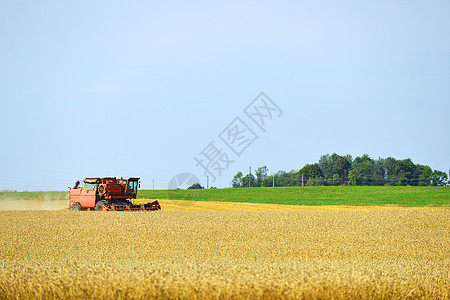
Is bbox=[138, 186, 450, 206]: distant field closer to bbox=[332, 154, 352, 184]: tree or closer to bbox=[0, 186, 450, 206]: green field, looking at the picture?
bbox=[0, 186, 450, 206]: green field

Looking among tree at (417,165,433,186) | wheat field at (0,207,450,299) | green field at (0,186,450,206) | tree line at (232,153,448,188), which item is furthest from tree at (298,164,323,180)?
wheat field at (0,207,450,299)

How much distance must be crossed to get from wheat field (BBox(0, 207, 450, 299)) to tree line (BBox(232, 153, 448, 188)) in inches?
2262

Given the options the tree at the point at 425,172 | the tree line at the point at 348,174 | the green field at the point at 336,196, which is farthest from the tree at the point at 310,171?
the green field at the point at 336,196

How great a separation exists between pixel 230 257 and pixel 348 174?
82266 millimetres

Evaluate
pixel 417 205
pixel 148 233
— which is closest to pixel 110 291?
pixel 148 233

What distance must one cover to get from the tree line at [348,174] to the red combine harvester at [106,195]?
49.4 metres

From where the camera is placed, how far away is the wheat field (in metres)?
5.32

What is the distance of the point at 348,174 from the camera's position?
291ft

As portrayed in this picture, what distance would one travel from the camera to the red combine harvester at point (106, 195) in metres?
24.4

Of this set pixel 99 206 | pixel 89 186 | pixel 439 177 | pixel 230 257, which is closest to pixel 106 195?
pixel 99 206

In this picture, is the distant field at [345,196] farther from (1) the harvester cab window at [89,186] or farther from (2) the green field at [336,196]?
(1) the harvester cab window at [89,186]

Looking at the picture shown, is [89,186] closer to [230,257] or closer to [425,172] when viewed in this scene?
[230,257]

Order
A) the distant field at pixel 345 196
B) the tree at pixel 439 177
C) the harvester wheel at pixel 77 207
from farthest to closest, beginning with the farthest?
the tree at pixel 439 177
the distant field at pixel 345 196
the harvester wheel at pixel 77 207

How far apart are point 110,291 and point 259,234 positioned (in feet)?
30.3
